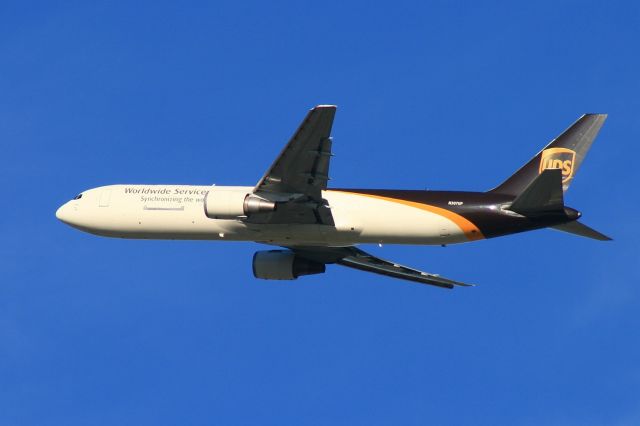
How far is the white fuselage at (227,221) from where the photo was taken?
53.6 m

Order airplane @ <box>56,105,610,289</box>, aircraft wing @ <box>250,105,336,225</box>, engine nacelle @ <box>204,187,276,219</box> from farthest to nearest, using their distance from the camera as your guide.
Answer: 1. engine nacelle @ <box>204,187,276,219</box>
2. airplane @ <box>56,105,610,289</box>
3. aircraft wing @ <box>250,105,336,225</box>

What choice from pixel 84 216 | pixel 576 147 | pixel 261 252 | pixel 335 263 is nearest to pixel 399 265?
pixel 335 263

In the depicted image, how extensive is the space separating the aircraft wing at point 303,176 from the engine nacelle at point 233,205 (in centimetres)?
42

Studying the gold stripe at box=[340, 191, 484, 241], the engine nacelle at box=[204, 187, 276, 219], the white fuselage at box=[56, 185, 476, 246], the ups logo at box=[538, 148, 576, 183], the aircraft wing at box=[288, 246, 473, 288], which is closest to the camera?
the engine nacelle at box=[204, 187, 276, 219]

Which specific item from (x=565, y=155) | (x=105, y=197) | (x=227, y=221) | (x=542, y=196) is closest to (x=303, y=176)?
(x=227, y=221)

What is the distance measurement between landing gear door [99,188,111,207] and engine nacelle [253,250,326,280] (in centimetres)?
772

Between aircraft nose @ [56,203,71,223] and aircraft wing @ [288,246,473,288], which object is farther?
aircraft wing @ [288,246,473,288]

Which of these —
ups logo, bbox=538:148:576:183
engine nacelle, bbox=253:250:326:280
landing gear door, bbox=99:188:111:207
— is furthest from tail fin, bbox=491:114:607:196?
landing gear door, bbox=99:188:111:207

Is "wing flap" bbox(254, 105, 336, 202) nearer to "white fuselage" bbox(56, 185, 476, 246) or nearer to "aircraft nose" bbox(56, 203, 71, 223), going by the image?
"white fuselage" bbox(56, 185, 476, 246)

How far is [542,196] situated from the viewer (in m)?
49.7

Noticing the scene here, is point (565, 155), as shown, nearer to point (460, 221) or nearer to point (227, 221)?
point (460, 221)

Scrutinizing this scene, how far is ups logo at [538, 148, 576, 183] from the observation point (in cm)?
5403

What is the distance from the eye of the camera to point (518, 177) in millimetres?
54594

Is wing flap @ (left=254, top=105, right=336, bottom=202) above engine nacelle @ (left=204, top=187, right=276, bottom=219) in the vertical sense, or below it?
above
